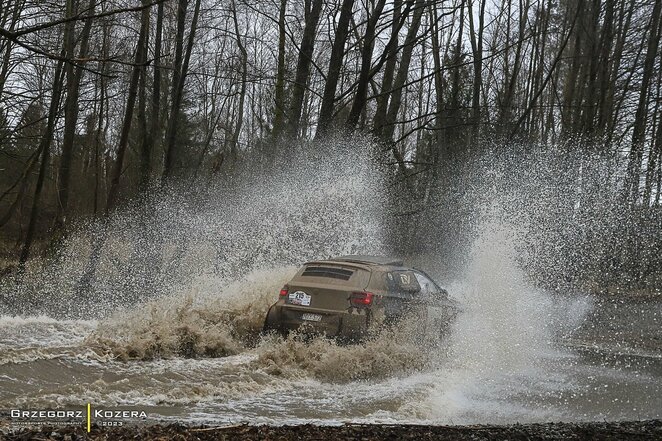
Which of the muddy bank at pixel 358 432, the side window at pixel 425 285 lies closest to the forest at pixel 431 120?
the side window at pixel 425 285

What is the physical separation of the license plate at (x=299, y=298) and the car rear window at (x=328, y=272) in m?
0.48

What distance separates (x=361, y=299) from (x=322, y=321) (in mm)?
692

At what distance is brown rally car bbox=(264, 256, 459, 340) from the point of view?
10.4 meters

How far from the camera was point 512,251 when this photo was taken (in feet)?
53.0

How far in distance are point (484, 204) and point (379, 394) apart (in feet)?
46.6

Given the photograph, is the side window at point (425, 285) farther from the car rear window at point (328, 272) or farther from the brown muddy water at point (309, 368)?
the car rear window at point (328, 272)

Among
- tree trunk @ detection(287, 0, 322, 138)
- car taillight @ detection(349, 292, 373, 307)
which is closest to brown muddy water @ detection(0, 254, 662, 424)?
car taillight @ detection(349, 292, 373, 307)

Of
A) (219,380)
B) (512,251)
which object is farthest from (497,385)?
(512,251)

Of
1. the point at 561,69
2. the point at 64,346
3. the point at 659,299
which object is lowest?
the point at 64,346

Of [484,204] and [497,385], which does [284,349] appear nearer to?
[497,385]

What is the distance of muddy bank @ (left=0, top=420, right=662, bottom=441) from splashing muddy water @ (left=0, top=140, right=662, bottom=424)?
0.91 m

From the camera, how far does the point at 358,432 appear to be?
6000 mm

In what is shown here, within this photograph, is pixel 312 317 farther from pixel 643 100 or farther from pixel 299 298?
pixel 643 100

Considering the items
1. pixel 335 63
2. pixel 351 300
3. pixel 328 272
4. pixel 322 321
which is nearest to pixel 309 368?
pixel 322 321
